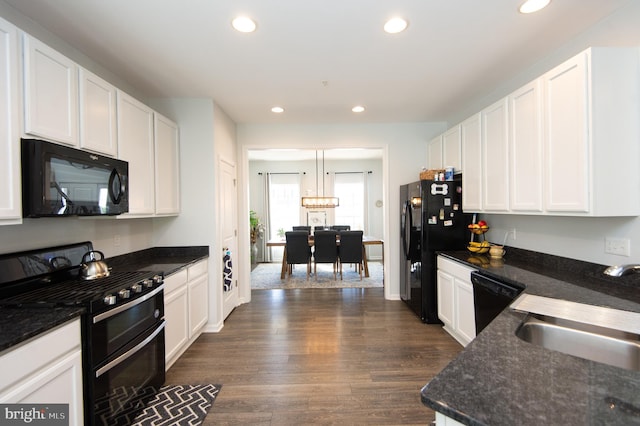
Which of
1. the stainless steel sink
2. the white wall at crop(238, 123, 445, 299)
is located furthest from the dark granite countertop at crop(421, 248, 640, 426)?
the white wall at crop(238, 123, 445, 299)

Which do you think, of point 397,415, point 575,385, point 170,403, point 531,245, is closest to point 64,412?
point 170,403

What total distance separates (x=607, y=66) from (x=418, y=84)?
1.40 meters

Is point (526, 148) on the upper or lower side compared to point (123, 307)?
upper

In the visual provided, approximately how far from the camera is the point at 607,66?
1595mm

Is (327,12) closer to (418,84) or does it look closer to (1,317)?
(418,84)

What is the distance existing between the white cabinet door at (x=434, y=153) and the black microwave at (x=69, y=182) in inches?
135

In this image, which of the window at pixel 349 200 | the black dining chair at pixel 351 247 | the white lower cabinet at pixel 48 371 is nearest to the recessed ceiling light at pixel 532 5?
the white lower cabinet at pixel 48 371

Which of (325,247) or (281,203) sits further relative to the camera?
(281,203)

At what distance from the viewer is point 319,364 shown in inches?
93.0

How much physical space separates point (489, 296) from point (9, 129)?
10.1 ft

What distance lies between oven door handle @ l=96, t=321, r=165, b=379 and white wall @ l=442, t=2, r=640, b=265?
3.12 m

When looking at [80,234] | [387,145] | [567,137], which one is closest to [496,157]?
[567,137]

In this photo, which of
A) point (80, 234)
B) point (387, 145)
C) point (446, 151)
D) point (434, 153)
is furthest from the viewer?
point (387, 145)

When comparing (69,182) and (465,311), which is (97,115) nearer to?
(69,182)
